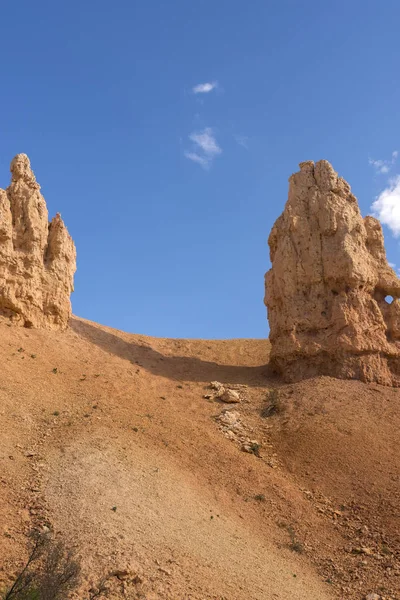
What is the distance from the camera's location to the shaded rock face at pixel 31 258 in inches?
905

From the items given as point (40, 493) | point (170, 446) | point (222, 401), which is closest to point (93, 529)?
point (40, 493)

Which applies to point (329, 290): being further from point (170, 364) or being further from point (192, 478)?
point (192, 478)

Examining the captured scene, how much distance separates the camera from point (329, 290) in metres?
24.4

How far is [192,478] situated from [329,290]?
1247 cm

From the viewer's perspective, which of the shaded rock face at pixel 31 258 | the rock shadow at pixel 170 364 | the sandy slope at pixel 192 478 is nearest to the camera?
the sandy slope at pixel 192 478

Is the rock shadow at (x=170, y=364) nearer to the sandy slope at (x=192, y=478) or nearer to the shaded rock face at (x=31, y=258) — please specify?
the sandy slope at (x=192, y=478)

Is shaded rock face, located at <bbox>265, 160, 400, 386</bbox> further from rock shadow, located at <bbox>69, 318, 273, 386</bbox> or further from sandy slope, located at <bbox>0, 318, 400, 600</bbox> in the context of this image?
rock shadow, located at <bbox>69, 318, 273, 386</bbox>

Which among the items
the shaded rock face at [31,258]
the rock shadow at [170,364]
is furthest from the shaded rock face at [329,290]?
the shaded rock face at [31,258]

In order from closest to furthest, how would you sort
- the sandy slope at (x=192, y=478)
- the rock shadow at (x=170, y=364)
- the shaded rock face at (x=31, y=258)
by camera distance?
the sandy slope at (x=192, y=478) < the shaded rock face at (x=31, y=258) < the rock shadow at (x=170, y=364)

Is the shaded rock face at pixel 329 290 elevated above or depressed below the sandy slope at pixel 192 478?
above

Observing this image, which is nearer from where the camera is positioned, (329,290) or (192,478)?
(192,478)

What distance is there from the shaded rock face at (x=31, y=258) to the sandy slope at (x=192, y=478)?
4.27ft

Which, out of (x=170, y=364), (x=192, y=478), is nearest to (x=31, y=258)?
(x=170, y=364)

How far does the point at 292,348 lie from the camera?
78.5 ft
